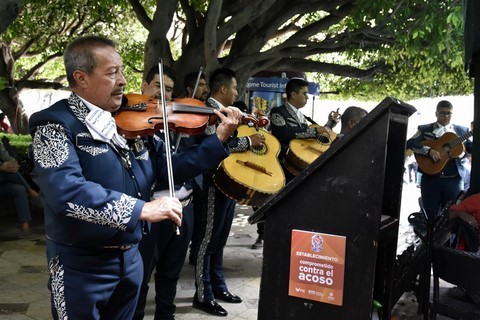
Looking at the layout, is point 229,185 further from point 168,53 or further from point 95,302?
point 168,53

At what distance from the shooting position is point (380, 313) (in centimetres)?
226

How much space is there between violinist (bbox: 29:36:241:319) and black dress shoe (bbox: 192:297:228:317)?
171 centimetres

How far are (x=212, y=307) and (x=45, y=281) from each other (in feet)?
5.91

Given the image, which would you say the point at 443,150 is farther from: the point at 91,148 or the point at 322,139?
the point at 91,148

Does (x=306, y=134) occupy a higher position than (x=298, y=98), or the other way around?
(x=298, y=98)

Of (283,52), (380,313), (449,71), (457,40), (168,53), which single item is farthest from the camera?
(449,71)

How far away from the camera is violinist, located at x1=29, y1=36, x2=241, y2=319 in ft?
5.81

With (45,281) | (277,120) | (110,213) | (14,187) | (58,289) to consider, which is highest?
(277,120)

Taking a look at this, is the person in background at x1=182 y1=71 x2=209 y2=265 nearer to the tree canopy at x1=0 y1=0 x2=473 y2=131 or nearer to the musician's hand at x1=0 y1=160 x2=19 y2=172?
the tree canopy at x1=0 y1=0 x2=473 y2=131

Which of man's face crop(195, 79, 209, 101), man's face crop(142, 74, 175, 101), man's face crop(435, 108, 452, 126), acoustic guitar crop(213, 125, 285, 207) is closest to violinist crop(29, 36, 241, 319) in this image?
man's face crop(142, 74, 175, 101)

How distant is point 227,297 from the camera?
161 inches

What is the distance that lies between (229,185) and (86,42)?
1.89 metres

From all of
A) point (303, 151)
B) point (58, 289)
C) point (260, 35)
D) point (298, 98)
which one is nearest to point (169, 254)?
point (58, 289)

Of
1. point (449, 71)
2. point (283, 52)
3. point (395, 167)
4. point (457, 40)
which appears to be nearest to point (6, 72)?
point (283, 52)
